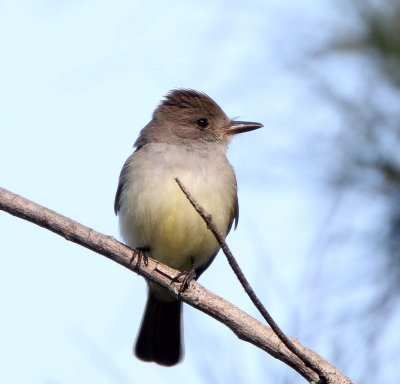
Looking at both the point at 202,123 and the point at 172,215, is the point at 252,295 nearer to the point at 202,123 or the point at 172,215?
the point at 172,215

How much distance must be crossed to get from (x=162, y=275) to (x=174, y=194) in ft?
2.12

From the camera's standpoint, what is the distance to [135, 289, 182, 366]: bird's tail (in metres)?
4.76

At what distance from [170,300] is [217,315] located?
1.99m

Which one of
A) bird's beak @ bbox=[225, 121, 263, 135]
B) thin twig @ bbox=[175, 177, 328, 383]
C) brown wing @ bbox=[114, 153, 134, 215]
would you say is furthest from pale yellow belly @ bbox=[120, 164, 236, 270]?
thin twig @ bbox=[175, 177, 328, 383]

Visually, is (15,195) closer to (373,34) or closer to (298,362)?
(298,362)

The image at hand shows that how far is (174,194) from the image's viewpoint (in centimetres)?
390

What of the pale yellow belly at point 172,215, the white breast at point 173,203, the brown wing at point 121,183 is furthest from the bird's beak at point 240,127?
the brown wing at point 121,183

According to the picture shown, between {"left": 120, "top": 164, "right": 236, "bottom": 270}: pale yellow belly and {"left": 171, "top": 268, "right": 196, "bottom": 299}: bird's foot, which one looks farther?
{"left": 120, "top": 164, "right": 236, "bottom": 270}: pale yellow belly

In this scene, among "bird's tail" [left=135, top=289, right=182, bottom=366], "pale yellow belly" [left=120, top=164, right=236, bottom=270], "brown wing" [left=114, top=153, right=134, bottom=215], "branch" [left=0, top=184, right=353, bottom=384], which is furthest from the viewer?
"bird's tail" [left=135, top=289, right=182, bottom=366]

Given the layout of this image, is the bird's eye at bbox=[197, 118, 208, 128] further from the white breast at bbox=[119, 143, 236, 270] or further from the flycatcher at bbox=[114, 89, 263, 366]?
the white breast at bbox=[119, 143, 236, 270]

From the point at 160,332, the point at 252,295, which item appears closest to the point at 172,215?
the point at 160,332

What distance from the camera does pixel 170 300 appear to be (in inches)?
193

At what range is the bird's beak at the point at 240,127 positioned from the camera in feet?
15.9

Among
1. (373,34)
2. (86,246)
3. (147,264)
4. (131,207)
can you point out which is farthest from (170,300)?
(373,34)
